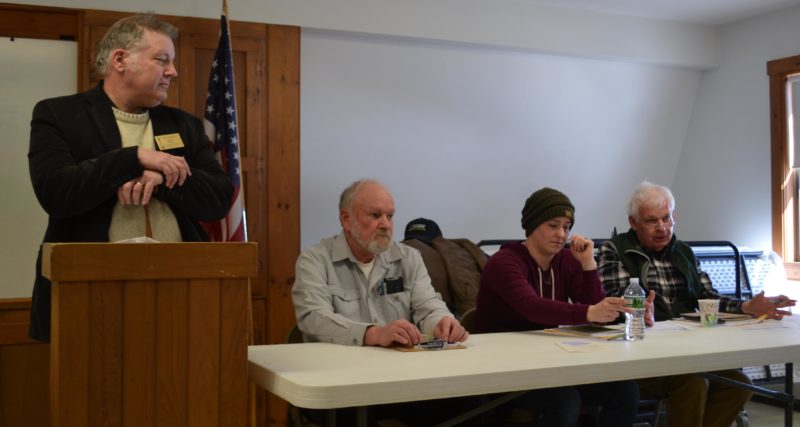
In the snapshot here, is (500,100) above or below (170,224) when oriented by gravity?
above

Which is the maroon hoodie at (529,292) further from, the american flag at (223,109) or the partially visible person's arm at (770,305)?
the american flag at (223,109)

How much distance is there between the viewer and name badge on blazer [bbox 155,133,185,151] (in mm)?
1974

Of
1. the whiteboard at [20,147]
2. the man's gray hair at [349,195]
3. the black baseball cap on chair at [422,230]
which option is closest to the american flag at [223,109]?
the whiteboard at [20,147]

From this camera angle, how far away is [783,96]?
17.7ft

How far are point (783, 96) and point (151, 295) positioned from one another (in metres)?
5.08

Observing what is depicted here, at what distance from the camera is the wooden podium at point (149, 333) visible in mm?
1450

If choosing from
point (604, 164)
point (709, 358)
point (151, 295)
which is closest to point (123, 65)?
point (151, 295)

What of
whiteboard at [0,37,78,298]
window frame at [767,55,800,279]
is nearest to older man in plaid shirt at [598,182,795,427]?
window frame at [767,55,800,279]

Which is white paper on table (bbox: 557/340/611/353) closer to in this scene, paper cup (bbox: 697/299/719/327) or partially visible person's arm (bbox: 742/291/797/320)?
paper cup (bbox: 697/299/719/327)

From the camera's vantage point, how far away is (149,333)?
150cm

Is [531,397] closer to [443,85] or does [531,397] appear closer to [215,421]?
[215,421]

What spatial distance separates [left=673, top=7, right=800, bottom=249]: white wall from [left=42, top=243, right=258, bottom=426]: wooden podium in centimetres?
489

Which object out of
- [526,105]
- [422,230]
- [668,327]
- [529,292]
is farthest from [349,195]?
[526,105]

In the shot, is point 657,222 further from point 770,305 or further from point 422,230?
point 422,230
